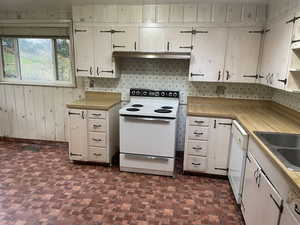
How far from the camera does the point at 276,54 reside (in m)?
2.32

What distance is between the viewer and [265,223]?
1.47 meters

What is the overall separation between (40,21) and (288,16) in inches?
135

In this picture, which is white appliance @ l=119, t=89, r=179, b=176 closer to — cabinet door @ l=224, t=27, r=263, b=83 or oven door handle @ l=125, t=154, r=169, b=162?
oven door handle @ l=125, t=154, r=169, b=162

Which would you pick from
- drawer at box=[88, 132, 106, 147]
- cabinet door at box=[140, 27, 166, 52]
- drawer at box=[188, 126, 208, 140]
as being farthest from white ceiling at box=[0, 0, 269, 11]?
drawer at box=[88, 132, 106, 147]

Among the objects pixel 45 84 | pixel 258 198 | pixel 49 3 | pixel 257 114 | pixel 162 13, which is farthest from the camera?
pixel 45 84

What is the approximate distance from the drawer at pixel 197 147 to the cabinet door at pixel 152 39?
4.34 feet

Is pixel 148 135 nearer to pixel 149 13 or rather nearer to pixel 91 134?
pixel 91 134

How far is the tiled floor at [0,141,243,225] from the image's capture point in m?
2.13

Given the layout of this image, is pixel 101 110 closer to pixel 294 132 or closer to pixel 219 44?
pixel 219 44

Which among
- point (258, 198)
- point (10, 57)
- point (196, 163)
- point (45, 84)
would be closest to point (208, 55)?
point (196, 163)

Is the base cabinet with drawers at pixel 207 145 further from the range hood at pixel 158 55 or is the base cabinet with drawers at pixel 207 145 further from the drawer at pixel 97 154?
the drawer at pixel 97 154

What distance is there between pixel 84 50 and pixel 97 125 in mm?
1114

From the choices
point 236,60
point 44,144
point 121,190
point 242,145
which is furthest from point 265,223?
point 44,144

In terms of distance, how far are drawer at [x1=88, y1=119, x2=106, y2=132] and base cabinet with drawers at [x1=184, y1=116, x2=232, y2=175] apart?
1152 mm
